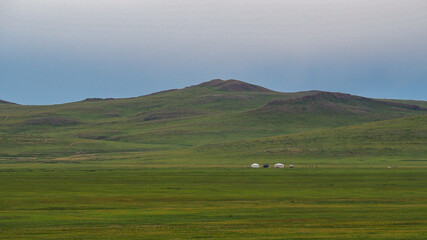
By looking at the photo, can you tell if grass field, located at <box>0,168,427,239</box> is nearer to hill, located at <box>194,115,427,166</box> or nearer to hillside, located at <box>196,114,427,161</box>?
hill, located at <box>194,115,427,166</box>

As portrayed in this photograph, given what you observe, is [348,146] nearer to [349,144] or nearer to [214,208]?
[349,144]

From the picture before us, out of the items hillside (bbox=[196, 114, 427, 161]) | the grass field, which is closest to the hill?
hillside (bbox=[196, 114, 427, 161])

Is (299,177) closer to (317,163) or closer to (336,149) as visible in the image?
(317,163)

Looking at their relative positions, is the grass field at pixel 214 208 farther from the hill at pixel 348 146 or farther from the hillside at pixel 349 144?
the hillside at pixel 349 144

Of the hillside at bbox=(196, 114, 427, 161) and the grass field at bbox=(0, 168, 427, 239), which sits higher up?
the hillside at bbox=(196, 114, 427, 161)

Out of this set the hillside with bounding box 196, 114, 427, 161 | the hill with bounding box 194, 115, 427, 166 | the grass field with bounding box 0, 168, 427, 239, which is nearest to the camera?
the grass field with bounding box 0, 168, 427, 239

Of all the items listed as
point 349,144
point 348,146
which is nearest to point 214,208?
point 348,146

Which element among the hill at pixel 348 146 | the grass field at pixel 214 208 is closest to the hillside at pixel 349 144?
the hill at pixel 348 146

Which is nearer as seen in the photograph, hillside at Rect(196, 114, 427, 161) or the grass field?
the grass field

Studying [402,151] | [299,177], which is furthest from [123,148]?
[299,177]

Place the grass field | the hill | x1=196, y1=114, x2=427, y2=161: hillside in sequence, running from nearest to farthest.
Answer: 1. the grass field
2. the hill
3. x1=196, y1=114, x2=427, y2=161: hillside

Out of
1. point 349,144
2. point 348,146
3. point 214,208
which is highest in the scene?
point 349,144

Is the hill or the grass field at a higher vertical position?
the hill

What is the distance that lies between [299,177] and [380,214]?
141 feet
